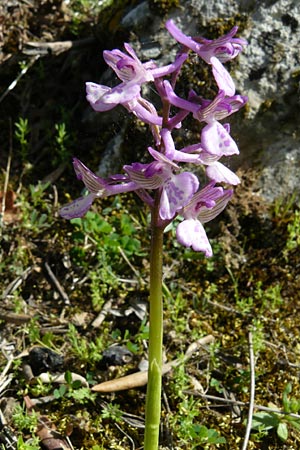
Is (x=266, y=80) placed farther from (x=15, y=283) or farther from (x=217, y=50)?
(x=15, y=283)

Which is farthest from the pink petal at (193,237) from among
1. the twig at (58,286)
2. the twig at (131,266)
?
the twig at (58,286)

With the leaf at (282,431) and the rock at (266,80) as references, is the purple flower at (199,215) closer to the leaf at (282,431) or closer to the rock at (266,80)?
the leaf at (282,431)

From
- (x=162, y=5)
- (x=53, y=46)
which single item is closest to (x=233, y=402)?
(x=162, y=5)

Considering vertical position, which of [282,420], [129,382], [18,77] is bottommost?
[282,420]

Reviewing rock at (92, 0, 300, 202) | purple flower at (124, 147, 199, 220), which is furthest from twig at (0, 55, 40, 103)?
purple flower at (124, 147, 199, 220)

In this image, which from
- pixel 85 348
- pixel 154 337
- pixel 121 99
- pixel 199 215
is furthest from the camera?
pixel 85 348

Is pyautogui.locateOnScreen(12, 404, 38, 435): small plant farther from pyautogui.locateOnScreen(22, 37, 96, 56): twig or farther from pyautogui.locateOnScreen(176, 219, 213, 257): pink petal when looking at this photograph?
pyautogui.locateOnScreen(22, 37, 96, 56): twig

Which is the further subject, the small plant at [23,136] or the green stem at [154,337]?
the small plant at [23,136]
